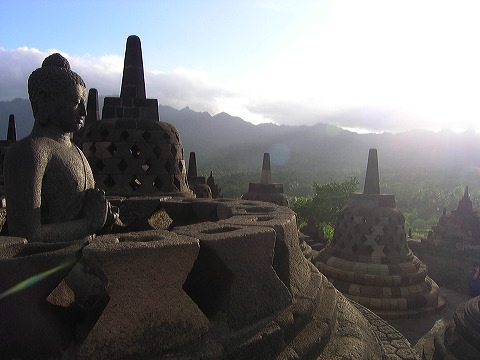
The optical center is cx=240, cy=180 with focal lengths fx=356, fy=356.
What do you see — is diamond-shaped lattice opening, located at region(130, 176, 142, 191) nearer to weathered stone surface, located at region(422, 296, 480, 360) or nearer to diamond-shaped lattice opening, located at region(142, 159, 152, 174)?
diamond-shaped lattice opening, located at region(142, 159, 152, 174)

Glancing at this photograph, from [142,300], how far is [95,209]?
1.06 metres

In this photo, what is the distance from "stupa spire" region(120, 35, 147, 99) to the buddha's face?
2829mm

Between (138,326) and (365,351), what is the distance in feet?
5.47

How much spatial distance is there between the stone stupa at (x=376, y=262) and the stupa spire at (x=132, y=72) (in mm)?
5945

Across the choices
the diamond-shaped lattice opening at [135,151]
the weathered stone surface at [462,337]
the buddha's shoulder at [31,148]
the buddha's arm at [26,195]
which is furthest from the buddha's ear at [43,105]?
the weathered stone surface at [462,337]

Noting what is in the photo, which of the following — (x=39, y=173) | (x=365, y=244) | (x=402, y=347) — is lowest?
(x=365, y=244)

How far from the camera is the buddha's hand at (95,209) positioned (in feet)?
8.21

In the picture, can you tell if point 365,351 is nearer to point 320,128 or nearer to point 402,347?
point 402,347

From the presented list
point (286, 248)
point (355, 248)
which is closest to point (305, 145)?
point (355, 248)

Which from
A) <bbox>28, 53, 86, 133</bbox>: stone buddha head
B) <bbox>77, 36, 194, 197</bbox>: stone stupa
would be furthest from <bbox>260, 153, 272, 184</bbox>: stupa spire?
<bbox>28, 53, 86, 133</bbox>: stone buddha head

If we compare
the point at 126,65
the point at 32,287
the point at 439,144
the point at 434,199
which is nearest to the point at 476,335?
the point at 32,287

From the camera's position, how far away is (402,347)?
3414mm

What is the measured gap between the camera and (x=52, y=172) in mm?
2357

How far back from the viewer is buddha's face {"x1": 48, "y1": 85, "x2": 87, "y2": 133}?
2.47m
